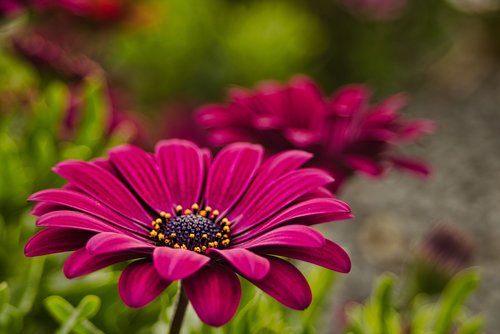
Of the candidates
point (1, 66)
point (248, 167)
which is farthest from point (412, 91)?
point (248, 167)

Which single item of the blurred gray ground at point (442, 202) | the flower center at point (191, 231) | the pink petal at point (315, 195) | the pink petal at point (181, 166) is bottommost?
the blurred gray ground at point (442, 202)

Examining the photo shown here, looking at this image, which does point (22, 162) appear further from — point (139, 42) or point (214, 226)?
point (139, 42)

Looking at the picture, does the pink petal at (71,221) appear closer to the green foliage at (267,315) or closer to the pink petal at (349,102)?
the green foliage at (267,315)

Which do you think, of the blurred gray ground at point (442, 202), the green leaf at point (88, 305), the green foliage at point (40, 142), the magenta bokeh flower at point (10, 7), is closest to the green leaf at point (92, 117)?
the green foliage at point (40, 142)

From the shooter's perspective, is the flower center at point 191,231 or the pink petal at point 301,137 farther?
the pink petal at point 301,137

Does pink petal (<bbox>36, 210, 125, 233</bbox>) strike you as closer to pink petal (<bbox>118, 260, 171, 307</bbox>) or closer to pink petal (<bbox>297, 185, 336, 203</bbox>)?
pink petal (<bbox>118, 260, 171, 307</bbox>)

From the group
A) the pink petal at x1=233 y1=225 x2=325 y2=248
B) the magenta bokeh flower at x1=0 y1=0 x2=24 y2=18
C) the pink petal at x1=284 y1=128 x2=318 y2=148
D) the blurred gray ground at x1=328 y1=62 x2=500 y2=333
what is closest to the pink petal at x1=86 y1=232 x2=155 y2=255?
the pink petal at x1=233 y1=225 x2=325 y2=248

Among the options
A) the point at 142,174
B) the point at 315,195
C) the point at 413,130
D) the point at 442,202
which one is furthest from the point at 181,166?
the point at 442,202

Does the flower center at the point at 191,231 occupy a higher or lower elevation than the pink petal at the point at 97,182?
lower
